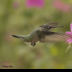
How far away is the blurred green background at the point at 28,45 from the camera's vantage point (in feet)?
3.92

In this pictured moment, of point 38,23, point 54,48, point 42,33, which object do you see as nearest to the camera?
point 42,33

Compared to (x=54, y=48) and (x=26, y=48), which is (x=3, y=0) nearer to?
(x=26, y=48)

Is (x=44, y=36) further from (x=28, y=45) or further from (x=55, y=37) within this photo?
(x=28, y=45)

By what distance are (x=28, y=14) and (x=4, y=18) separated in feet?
0.74

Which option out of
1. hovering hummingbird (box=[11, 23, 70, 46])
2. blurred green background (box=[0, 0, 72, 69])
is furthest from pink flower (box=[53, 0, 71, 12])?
hovering hummingbird (box=[11, 23, 70, 46])

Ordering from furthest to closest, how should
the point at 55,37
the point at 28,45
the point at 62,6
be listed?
the point at 62,6 → the point at 28,45 → the point at 55,37

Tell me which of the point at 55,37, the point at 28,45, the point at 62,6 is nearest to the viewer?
the point at 55,37

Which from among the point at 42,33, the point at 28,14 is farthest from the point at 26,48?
the point at 42,33

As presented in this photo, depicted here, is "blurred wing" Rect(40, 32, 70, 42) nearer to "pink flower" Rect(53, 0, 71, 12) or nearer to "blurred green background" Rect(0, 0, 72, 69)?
"blurred green background" Rect(0, 0, 72, 69)

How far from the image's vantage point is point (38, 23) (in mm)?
1406

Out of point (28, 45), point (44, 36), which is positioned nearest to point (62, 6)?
point (28, 45)

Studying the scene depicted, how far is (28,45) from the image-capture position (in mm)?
1323

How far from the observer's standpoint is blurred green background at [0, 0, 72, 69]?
120cm

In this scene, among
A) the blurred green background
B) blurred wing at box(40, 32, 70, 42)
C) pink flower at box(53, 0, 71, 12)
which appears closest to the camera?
blurred wing at box(40, 32, 70, 42)
